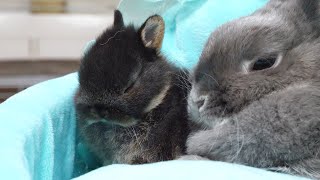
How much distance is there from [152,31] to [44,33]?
135cm

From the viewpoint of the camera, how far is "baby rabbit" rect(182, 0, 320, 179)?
0.85 meters

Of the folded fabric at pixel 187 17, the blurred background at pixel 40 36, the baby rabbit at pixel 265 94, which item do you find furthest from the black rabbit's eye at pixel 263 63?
the blurred background at pixel 40 36

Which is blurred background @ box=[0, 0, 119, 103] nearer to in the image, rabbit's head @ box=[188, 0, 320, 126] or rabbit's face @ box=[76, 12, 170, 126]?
rabbit's face @ box=[76, 12, 170, 126]

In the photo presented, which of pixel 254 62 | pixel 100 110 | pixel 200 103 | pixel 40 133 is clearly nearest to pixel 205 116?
pixel 200 103

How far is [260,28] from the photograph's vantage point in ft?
3.03

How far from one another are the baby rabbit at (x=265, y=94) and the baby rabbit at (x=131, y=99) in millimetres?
150

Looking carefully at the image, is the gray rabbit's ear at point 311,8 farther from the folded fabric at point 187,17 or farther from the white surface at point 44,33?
the white surface at point 44,33

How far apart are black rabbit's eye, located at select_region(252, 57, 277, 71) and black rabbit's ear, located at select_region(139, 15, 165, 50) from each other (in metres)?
0.32

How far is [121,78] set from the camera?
41.8 inches

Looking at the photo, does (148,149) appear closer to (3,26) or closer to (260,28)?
(260,28)

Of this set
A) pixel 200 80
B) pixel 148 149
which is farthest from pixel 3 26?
pixel 200 80

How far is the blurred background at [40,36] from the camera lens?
7.84 ft

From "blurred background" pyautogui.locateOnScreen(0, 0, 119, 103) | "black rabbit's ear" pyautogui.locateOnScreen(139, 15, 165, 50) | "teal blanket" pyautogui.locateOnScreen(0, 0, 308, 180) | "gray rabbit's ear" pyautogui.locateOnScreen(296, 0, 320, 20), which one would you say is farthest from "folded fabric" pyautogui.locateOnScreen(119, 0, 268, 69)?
"blurred background" pyautogui.locateOnScreen(0, 0, 119, 103)

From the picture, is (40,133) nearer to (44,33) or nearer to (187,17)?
(187,17)
